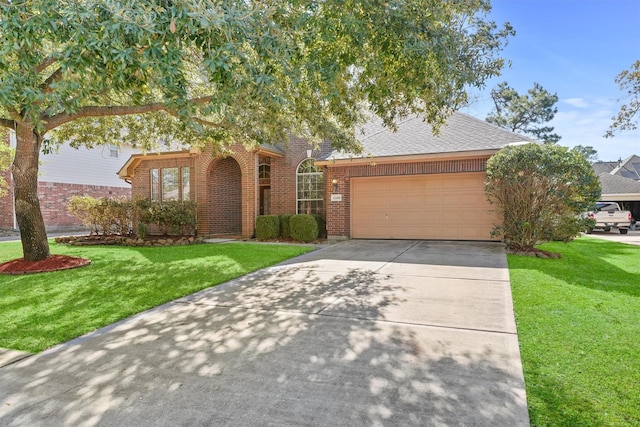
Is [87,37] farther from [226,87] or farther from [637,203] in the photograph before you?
[637,203]

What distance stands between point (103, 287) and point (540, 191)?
9581mm

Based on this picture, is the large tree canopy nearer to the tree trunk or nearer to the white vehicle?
the tree trunk

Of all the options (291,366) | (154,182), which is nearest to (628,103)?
(291,366)

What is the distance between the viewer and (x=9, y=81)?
11.6 feet

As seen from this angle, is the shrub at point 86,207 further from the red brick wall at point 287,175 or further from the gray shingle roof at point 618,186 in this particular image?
the gray shingle roof at point 618,186

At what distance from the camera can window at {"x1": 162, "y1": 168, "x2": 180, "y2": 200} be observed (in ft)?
51.0

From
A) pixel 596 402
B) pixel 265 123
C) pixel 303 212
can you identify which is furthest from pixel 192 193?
pixel 596 402

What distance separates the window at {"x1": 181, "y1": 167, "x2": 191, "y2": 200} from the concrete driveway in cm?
1057

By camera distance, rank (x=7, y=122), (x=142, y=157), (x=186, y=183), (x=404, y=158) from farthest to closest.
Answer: (x=142, y=157) < (x=186, y=183) < (x=404, y=158) < (x=7, y=122)

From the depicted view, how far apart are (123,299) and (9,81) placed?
3.15 metres

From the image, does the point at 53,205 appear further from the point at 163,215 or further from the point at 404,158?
the point at 404,158

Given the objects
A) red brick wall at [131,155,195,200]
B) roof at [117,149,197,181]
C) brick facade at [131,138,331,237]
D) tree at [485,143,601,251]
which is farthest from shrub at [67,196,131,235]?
tree at [485,143,601,251]

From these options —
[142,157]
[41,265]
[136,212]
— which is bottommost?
[41,265]

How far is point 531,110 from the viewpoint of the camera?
1282 inches
